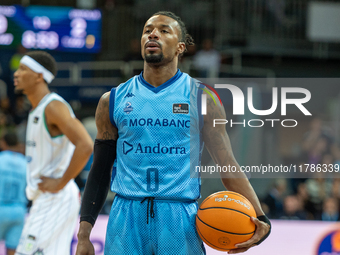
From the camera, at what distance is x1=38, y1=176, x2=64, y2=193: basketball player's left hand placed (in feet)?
13.5

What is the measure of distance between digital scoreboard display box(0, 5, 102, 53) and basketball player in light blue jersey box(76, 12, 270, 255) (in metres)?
9.69

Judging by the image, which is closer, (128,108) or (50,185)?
(128,108)

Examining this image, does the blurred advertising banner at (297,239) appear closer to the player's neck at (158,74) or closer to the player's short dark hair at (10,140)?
the player's short dark hair at (10,140)

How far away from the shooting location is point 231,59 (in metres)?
12.6

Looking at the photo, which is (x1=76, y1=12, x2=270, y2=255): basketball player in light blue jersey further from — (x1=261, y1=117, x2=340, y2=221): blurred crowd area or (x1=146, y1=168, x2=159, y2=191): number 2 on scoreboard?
(x1=261, y1=117, x2=340, y2=221): blurred crowd area

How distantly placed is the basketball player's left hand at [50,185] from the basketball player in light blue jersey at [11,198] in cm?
152

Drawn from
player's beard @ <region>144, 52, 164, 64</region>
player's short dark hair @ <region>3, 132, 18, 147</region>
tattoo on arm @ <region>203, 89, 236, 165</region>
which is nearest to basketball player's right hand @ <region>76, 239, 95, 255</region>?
tattoo on arm @ <region>203, 89, 236, 165</region>

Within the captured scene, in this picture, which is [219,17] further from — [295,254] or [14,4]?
[295,254]

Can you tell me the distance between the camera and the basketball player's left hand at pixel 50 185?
411cm

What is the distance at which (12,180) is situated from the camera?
224 inches

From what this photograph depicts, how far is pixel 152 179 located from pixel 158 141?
224 mm

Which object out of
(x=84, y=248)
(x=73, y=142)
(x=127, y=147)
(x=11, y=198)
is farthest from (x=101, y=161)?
(x=11, y=198)

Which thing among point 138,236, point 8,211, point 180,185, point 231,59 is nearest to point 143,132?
point 180,185

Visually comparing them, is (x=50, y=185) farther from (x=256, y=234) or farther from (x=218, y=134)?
(x=256, y=234)
